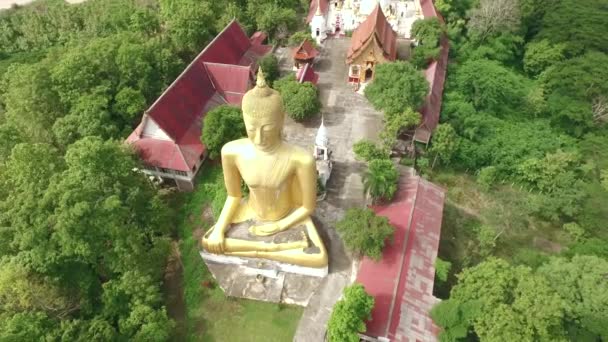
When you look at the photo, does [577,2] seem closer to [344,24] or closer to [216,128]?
[344,24]

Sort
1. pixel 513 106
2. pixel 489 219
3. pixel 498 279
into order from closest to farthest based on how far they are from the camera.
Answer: pixel 498 279 < pixel 489 219 < pixel 513 106

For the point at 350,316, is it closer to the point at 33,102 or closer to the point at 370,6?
the point at 33,102

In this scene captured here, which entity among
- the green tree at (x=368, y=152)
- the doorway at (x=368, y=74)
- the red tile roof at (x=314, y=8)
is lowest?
the green tree at (x=368, y=152)

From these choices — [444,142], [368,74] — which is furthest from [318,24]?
[444,142]

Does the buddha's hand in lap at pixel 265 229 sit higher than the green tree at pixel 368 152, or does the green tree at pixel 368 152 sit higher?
the green tree at pixel 368 152

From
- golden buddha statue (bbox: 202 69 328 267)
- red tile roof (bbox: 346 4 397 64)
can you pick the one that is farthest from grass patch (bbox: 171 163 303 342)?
red tile roof (bbox: 346 4 397 64)

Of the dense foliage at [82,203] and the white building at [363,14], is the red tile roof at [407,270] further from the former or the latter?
the white building at [363,14]

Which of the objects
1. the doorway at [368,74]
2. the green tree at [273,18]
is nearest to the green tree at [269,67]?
the green tree at [273,18]

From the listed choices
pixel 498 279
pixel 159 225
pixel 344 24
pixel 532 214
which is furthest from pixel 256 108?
pixel 344 24
